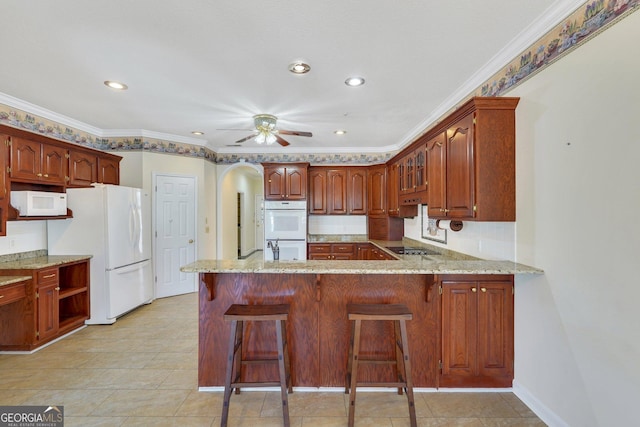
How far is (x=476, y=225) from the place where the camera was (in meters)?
2.71

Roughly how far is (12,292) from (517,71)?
464cm

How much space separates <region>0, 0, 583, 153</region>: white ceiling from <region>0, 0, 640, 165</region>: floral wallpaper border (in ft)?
0.26

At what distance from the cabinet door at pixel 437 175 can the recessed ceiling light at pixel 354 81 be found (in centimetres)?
87

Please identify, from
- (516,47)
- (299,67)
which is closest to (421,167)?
(516,47)

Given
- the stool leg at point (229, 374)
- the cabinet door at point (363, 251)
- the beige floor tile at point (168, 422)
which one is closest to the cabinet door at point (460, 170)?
the stool leg at point (229, 374)

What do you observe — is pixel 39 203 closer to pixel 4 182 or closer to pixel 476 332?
pixel 4 182

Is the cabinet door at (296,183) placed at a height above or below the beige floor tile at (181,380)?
above

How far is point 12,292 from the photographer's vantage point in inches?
105

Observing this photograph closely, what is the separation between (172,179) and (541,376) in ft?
16.2

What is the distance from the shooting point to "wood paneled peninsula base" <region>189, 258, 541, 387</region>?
220 centimetres

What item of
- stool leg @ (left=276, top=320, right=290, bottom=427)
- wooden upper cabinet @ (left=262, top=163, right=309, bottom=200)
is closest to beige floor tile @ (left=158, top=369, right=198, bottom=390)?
stool leg @ (left=276, top=320, right=290, bottom=427)

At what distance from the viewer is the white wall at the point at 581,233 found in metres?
1.37

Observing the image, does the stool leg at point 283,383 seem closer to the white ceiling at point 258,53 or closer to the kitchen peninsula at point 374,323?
the kitchen peninsula at point 374,323

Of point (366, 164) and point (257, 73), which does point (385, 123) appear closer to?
point (366, 164)
